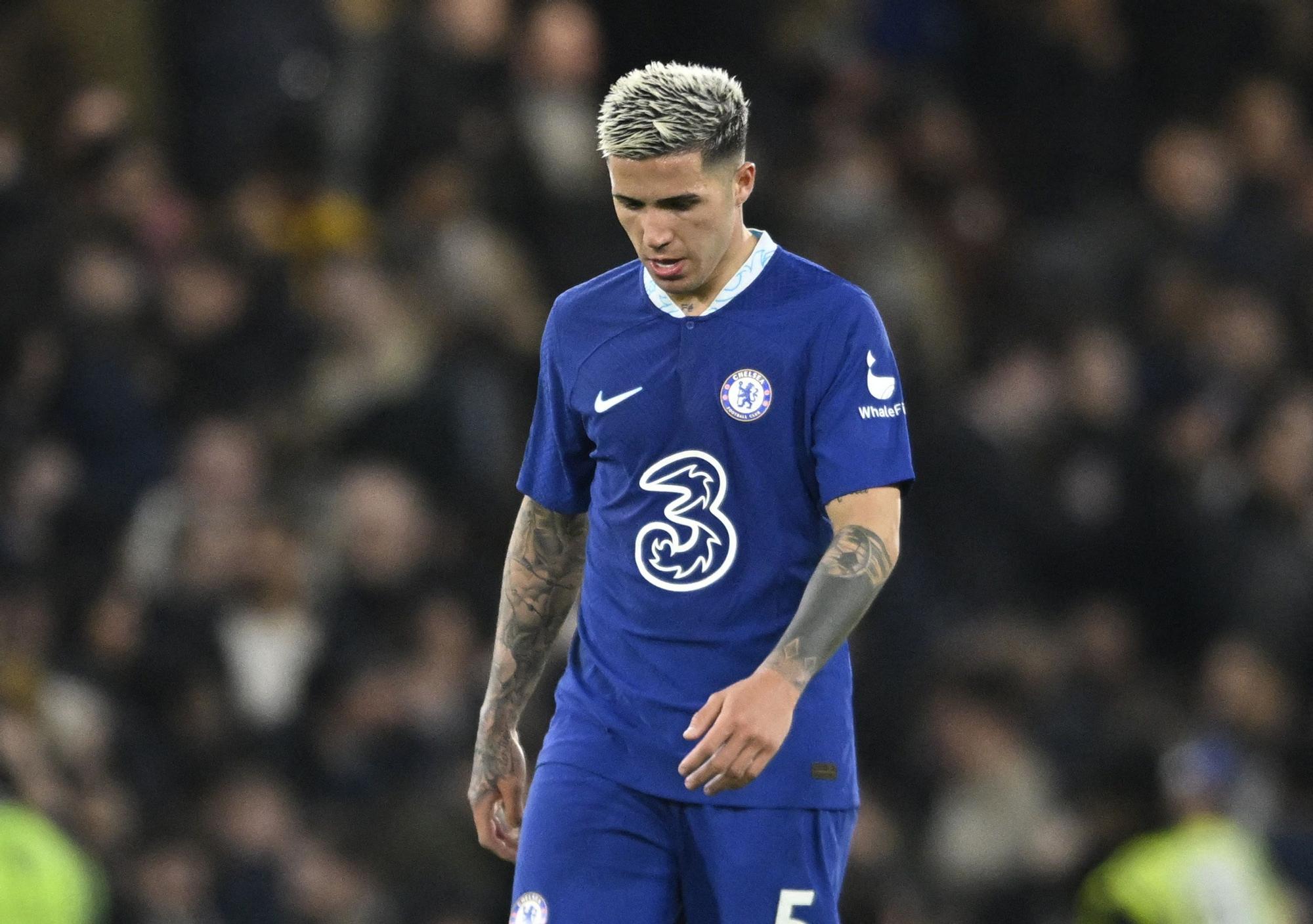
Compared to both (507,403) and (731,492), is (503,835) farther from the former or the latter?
(507,403)

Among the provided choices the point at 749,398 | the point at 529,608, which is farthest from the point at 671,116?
the point at 529,608

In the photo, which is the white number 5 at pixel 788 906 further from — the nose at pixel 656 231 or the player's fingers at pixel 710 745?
the nose at pixel 656 231

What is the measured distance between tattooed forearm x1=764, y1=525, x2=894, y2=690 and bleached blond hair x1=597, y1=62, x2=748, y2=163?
74 cm

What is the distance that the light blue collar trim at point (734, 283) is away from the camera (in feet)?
14.4

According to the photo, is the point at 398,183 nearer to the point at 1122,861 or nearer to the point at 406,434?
the point at 406,434

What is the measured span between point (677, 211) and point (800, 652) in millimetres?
839

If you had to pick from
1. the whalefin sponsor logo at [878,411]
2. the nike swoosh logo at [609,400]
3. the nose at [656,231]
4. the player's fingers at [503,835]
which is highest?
the nose at [656,231]

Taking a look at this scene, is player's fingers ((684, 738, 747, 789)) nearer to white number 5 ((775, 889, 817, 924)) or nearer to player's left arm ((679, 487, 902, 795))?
player's left arm ((679, 487, 902, 795))

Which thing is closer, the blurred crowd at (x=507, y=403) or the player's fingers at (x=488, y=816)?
the player's fingers at (x=488, y=816)

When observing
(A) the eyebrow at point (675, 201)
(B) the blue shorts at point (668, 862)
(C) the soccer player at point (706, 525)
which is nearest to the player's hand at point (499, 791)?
(C) the soccer player at point (706, 525)

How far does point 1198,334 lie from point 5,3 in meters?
5.45

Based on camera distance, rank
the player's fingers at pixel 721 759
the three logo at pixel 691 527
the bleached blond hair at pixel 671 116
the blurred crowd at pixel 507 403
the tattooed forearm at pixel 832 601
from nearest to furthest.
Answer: the player's fingers at pixel 721 759 → the tattooed forearm at pixel 832 601 → the bleached blond hair at pixel 671 116 → the three logo at pixel 691 527 → the blurred crowd at pixel 507 403

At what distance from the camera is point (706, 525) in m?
4.34

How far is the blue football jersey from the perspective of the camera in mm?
4297
